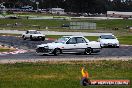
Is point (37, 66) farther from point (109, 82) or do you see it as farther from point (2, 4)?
point (2, 4)

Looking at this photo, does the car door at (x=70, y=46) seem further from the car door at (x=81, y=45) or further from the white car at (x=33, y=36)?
the white car at (x=33, y=36)

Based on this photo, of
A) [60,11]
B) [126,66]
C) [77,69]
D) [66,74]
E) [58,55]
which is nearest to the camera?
[66,74]

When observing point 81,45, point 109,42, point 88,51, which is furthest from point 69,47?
point 109,42

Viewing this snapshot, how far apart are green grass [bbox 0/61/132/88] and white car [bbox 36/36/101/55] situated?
7.15m

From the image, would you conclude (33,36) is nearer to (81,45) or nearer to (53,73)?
(81,45)

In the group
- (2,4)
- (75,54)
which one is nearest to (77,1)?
(2,4)

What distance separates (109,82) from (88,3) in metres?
182

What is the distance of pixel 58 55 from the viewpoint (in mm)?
29375

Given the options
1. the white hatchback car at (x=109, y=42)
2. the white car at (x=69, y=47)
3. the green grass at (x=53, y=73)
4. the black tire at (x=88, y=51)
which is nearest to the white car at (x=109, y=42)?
the white hatchback car at (x=109, y=42)

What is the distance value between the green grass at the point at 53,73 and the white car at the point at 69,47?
7148mm

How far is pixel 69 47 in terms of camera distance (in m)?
30.0

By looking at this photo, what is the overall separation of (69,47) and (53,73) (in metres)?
11.6

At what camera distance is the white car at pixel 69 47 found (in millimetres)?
29288

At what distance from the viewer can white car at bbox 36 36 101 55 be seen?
2929 centimetres
